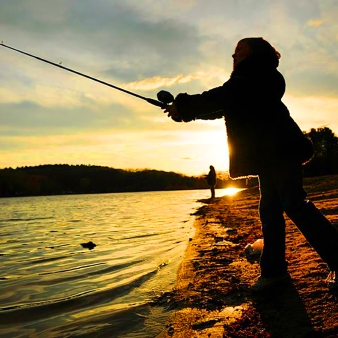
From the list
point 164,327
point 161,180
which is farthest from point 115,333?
point 161,180

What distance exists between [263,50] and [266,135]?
2.75 feet

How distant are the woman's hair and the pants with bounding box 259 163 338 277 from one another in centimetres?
103

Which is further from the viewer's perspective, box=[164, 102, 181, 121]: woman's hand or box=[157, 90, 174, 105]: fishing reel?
box=[157, 90, 174, 105]: fishing reel

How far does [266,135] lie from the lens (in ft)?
11.1

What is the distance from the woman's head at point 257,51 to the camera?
139 inches

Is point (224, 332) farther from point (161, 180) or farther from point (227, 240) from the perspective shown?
point (161, 180)

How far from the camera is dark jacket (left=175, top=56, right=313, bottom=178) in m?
3.36

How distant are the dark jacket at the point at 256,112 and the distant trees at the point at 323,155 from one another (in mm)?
43507

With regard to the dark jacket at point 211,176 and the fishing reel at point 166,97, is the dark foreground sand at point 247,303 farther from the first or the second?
the dark jacket at point 211,176

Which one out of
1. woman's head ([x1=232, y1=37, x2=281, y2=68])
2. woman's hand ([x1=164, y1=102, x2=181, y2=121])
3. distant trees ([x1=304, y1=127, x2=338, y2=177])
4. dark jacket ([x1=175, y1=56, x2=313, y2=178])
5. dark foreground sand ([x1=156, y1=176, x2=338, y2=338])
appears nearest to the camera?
dark foreground sand ([x1=156, y1=176, x2=338, y2=338])

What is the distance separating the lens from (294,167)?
3.38 m

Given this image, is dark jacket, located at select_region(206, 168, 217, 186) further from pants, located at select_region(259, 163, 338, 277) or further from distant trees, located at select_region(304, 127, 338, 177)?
pants, located at select_region(259, 163, 338, 277)

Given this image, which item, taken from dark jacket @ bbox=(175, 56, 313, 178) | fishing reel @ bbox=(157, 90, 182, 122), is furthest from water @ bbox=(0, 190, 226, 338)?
fishing reel @ bbox=(157, 90, 182, 122)

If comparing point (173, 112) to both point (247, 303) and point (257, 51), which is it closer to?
point (257, 51)
